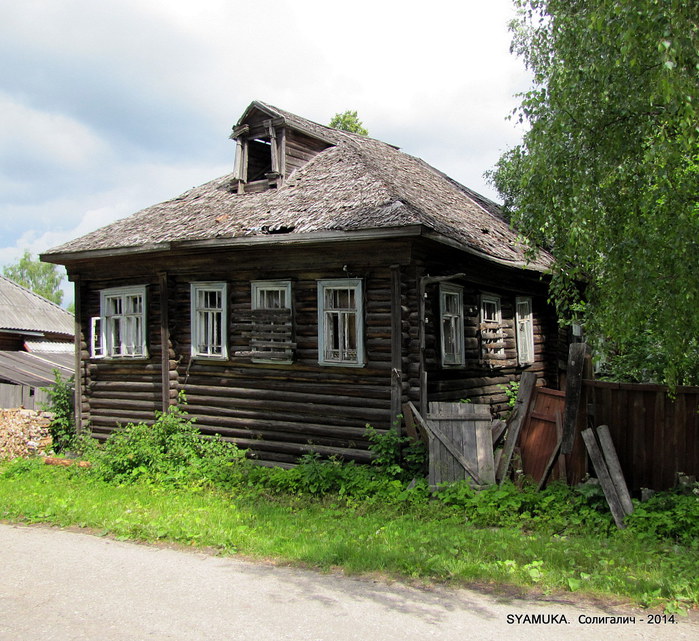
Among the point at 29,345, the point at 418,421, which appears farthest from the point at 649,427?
the point at 29,345

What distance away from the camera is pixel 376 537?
6988 mm

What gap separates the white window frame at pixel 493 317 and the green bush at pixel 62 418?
28.5 feet

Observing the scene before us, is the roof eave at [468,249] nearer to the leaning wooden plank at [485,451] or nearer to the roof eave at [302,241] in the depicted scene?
the roof eave at [302,241]

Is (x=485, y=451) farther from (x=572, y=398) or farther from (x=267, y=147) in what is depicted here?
(x=267, y=147)

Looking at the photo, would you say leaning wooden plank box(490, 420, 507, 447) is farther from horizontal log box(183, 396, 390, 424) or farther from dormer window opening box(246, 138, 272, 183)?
dormer window opening box(246, 138, 272, 183)

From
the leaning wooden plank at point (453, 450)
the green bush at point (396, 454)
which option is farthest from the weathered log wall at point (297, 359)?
the leaning wooden plank at point (453, 450)

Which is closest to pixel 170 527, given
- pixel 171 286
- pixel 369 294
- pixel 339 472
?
pixel 339 472

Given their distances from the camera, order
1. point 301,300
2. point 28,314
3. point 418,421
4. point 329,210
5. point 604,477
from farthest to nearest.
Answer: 1. point 28,314
2. point 301,300
3. point 329,210
4. point 418,421
5. point 604,477

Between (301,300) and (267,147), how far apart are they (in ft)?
14.9

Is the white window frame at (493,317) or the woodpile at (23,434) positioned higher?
the white window frame at (493,317)

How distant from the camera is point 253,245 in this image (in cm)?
1047

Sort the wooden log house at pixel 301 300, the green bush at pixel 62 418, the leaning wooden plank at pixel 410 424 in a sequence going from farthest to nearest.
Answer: the green bush at pixel 62 418, the wooden log house at pixel 301 300, the leaning wooden plank at pixel 410 424

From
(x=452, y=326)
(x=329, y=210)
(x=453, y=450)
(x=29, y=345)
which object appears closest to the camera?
(x=453, y=450)

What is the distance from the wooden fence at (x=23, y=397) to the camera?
52.8ft
